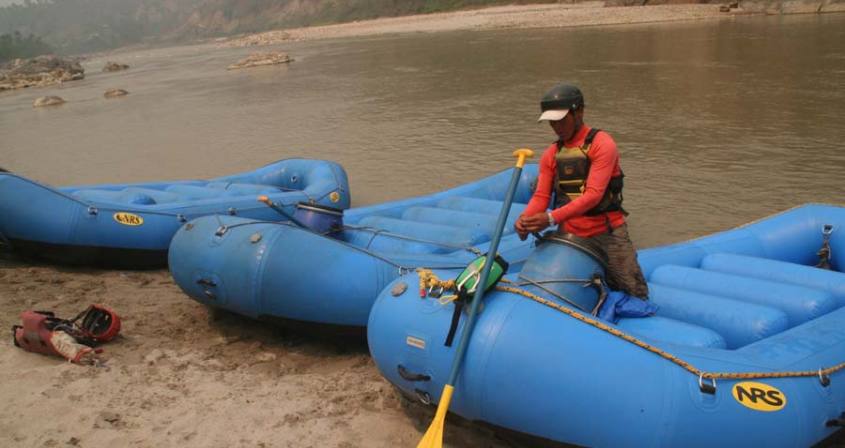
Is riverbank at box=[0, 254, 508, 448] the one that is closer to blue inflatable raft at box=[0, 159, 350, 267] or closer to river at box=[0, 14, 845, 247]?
blue inflatable raft at box=[0, 159, 350, 267]

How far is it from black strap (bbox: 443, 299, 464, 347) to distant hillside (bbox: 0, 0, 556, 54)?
44.7 metres

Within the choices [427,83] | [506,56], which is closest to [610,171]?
[427,83]

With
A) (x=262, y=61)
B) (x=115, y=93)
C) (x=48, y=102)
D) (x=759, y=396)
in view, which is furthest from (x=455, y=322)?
(x=262, y=61)

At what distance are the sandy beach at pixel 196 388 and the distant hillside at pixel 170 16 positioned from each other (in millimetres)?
43435

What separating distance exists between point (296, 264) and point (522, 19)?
121 ft

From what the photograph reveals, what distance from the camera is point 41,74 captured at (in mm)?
37781

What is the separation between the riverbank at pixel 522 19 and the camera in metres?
32.4

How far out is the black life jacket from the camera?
3477 millimetres

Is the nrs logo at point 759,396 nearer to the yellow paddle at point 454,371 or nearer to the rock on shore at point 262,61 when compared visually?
the yellow paddle at point 454,371

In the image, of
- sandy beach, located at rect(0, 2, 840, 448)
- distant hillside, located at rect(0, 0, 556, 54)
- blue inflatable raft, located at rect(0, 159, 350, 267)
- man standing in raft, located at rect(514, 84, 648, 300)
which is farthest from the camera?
distant hillside, located at rect(0, 0, 556, 54)

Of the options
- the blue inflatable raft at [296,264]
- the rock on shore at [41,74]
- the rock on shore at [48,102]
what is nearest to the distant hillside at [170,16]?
the rock on shore at [41,74]

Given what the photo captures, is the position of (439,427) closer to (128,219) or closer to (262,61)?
(128,219)

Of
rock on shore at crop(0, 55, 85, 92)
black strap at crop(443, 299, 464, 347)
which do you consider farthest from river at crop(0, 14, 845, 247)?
rock on shore at crop(0, 55, 85, 92)

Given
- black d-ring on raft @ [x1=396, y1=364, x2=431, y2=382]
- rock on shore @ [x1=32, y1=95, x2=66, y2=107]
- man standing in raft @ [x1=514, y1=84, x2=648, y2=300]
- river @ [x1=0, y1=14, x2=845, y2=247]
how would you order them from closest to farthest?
1. black d-ring on raft @ [x1=396, y1=364, x2=431, y2=382]
2. man standing in raft @ [x1=514, y1=84, x2=648, y2=300]
3. river @ [x1=0, y1=14, x2=845, y2=247]
4. rock on shore @ [x1=32, y1=95, x2=66, y2=107]
